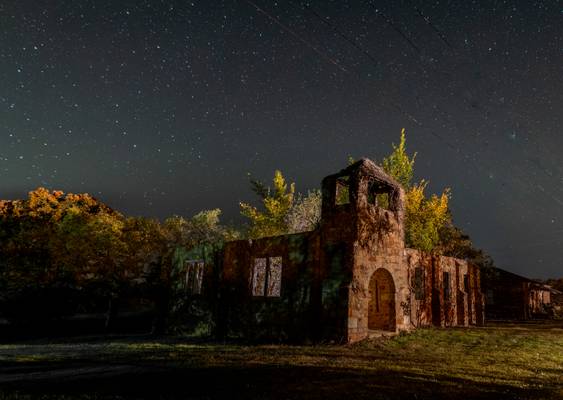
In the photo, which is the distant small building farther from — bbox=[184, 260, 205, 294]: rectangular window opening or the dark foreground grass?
bbox=[184, 260, 205, 294]: rectangular window opening

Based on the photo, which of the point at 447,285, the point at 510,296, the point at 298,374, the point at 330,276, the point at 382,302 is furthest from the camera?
the point at 510,296

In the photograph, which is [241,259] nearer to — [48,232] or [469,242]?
[48,232]

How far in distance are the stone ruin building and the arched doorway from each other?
4cm

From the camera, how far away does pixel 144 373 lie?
7934 millimetres

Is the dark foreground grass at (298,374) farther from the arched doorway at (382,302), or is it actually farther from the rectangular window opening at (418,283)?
the rectangular window opening at (418,283)

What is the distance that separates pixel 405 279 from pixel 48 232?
2131 centimetres

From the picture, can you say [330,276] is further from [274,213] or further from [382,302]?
[274,213]

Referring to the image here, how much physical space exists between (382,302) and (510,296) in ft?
73.9

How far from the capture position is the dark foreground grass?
21.1ft

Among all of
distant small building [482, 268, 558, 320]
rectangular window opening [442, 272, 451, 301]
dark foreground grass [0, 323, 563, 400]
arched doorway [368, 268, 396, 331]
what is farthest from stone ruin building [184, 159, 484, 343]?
distant small building [482, 268, 558, 320]

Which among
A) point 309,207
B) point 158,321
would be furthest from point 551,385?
point 309,207

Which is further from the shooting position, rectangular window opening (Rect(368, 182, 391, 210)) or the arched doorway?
rectangular window opening (Rect(368, 182, 391, 210))

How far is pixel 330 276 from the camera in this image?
1450cm

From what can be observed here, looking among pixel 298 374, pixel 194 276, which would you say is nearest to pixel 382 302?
pixel 194 276
